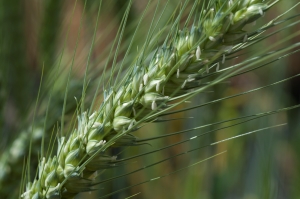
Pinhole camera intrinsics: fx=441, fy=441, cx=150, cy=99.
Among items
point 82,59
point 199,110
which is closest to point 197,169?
point 199,110

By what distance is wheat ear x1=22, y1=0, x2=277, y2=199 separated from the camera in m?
0.24

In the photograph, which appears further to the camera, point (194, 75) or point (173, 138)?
point (173, 138)

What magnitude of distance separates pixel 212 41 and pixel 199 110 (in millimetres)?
264

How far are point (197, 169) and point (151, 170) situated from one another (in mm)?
102

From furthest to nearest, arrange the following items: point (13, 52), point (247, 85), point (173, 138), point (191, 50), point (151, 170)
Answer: point (247, 85), point (173, 138), point (151, 170), point (13, 52), point (191, 50)

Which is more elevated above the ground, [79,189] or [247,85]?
[247,85]

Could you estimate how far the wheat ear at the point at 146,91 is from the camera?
0.80 feet

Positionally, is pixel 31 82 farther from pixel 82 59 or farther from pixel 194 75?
pixel 194 75

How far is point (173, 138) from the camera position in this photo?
932 millimetres

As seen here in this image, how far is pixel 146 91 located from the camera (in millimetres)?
262

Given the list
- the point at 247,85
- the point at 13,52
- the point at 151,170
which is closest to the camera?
the point at 13,52

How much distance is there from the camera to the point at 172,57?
0.26 m

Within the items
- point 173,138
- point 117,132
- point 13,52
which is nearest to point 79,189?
point 117,132

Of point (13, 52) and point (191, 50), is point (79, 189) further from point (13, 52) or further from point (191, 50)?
point (13, 52)
